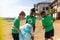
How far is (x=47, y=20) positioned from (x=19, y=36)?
1.65m

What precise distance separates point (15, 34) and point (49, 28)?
5.14ft

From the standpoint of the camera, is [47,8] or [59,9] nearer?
[59,9]

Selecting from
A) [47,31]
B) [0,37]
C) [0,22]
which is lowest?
[47,31]

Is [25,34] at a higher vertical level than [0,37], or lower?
lower

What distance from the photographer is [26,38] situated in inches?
219

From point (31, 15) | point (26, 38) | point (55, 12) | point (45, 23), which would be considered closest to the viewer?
point (26, 38)

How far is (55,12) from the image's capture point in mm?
54625

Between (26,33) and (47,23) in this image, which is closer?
(26,33)

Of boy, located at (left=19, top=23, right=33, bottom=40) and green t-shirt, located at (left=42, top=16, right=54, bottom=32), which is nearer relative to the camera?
boy, located at (left=19, top=23, right=33, bottom=40)

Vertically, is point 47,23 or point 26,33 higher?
point 47,23

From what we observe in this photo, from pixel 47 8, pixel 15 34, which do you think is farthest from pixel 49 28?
pixel 47 8

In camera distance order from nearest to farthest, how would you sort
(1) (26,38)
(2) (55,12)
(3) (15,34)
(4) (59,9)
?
(1) (26,38) < (3) (15,34) < (4) (59,9) < (2) (55,12)

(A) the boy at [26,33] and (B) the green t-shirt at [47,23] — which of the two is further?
(B) the green t-shirt at [47,23]

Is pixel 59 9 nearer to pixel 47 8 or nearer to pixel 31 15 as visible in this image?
pixel 47 8
